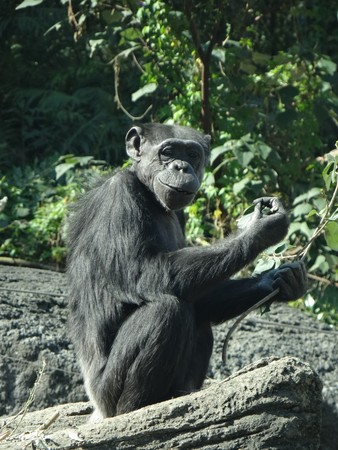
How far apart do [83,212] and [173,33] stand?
14.5ft

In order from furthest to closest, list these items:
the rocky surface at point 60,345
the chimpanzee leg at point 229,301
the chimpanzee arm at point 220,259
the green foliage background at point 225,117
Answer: the green foliage background at point 225,117 < the rocky surface at point 60,345 < the chimpanzee leg at point 229,301 < the chimpanzee arm at point 220,259

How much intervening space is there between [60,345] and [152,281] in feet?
6.84

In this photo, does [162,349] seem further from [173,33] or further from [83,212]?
[173,33]

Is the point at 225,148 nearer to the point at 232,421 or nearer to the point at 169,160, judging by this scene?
the point at 169,160

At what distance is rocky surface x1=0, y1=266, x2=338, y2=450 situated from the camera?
25.1 feet

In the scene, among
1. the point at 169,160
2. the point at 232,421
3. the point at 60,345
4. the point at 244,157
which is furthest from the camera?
the point at 244,157

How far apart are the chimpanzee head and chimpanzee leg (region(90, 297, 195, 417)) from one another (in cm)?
84

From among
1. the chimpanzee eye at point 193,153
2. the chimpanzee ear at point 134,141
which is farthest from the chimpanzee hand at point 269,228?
the chimpanzee ear at point 134,141

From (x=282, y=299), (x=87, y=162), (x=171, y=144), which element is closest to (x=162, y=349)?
(x=282, y=299)

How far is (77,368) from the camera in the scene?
7750mm

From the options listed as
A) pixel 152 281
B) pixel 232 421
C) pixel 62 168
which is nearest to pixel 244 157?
pixel 62 168

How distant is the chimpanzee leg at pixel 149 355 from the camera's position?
5.94 m

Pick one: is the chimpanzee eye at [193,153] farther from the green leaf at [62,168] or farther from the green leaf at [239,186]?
the green leaf at [62,168]

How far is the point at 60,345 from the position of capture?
26.1ft
